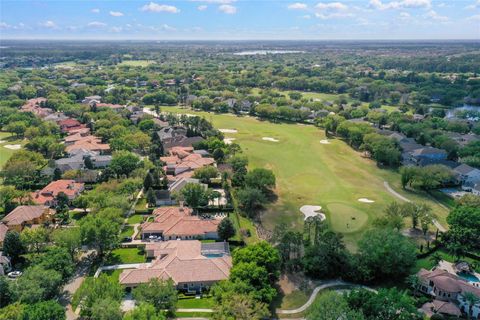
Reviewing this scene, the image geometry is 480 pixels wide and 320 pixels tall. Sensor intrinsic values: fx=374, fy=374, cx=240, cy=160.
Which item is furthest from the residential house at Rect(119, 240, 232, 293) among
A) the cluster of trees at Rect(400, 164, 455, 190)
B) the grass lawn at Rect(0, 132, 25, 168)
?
the grass lawn at Rect(0, 132, 25, 168)

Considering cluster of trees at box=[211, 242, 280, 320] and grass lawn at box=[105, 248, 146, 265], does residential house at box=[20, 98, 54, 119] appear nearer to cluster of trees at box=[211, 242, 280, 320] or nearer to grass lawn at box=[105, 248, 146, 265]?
grass lawn at box=[105, 248, 146, 265]

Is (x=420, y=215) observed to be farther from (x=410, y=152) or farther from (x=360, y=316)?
(x=410, y=152)

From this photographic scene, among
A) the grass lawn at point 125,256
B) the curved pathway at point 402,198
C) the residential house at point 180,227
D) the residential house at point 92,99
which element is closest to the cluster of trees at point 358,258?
the residential house at point 180,227

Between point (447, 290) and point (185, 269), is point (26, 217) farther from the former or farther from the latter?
point (447, 290)

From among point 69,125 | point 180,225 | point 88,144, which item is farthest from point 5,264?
point 69,125

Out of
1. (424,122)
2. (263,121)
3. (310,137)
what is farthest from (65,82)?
(424,122)

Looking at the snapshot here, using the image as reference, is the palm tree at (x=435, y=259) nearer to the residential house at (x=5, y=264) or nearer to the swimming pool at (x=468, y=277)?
the swimming pool at (x=468, y=277)
